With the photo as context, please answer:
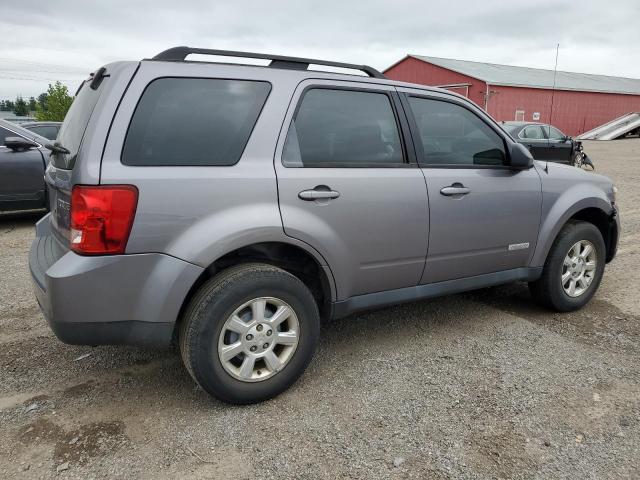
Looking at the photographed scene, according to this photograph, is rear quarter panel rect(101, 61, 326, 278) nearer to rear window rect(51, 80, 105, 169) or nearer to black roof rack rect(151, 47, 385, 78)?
black roof rack rect(151, 47, 385, 78)

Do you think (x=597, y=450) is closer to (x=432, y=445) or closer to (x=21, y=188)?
(x=432, y=445)

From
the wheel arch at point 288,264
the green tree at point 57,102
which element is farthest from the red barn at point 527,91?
the wheel arch at point 288,264

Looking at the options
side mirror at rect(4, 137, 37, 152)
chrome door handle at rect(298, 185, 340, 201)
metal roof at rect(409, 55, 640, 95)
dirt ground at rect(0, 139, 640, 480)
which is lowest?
dirt ground at rect(0, 139, 640, 480)

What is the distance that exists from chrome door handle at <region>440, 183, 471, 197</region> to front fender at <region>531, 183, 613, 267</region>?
0.81 meters

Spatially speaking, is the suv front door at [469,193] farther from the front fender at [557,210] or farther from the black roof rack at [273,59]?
the black roof rack at [273,59]

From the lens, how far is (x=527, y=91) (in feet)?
105

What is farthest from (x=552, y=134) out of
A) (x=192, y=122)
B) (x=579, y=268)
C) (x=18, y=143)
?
(x=192, y=122)

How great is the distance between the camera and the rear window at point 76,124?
2566mm

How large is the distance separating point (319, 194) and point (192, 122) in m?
0.76

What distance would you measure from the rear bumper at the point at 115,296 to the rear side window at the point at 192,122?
19.7 inches

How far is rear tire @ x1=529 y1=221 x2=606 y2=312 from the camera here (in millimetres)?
3963

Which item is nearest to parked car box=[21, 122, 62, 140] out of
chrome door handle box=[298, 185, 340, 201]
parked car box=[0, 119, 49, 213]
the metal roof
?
parked car box=[0, 119, 49, 213]

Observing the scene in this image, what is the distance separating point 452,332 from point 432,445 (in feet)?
4.66

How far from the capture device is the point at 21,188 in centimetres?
709
